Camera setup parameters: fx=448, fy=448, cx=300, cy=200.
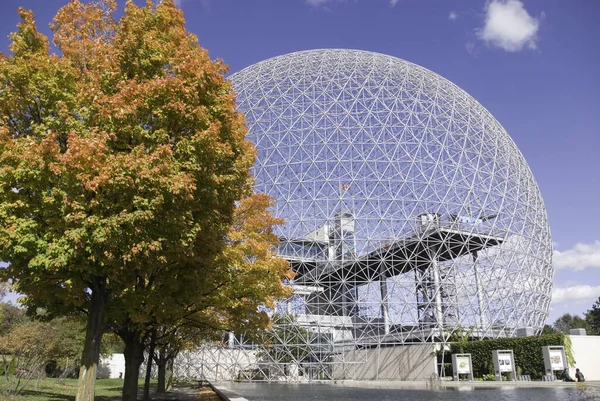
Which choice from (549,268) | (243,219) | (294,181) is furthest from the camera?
(549,268)

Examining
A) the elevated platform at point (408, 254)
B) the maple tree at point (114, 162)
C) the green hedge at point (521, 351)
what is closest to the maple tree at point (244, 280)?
the maple tree at point (114, 162)

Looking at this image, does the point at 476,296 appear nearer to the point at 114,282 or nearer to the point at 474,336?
the point at 474,336

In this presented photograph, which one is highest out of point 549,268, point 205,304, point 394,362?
point 549,268

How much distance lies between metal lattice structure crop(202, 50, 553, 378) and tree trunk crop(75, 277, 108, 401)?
24.9m

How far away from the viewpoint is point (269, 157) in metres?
37.4

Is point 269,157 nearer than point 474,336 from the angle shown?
No

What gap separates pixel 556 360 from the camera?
26.2 meters

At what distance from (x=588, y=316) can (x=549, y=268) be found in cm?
4838

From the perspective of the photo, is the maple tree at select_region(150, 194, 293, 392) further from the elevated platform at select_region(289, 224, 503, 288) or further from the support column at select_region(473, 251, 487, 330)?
the support column at select_region(473, 251, 487, 330)

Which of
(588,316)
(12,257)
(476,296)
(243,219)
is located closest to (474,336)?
(476,296)

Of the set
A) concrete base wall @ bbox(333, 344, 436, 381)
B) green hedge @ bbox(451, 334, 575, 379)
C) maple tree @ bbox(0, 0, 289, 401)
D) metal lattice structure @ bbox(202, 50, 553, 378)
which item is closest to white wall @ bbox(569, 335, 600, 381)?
green hedge @ bbox(451, 334, 575, 379)

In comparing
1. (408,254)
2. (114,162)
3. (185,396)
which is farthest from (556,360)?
(114,162)

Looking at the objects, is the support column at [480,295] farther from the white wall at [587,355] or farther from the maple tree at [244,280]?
the maple tree at [244,280]

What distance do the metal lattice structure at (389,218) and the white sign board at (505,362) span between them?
516 centimetres
